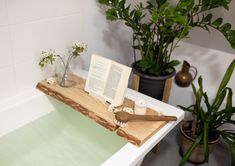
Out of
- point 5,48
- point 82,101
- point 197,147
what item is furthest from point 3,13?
point 197,147

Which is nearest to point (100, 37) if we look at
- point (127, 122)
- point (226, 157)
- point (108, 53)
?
point (108, 53)

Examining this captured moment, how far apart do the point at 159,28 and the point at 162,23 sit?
4 centimetres

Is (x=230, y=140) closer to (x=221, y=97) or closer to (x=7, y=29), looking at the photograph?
(x=221, y=97)

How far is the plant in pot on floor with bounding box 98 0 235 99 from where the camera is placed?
156 cm

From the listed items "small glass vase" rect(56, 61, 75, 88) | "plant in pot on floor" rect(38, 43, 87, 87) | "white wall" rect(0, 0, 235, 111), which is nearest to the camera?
"white wall" rect(0, 0, 235, 111)

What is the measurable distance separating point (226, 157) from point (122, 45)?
1.36 meters

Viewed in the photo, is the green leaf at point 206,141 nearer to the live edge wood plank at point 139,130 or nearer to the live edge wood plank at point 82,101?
the live edge wood plank at point 139,130

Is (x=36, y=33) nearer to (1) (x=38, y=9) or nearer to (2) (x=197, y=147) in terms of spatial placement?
(1) (x=38, y=9)

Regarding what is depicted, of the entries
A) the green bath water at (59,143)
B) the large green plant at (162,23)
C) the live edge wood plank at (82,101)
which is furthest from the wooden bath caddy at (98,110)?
the large green plant at (162,23)

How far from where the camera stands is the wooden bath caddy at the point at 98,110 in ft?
4.27

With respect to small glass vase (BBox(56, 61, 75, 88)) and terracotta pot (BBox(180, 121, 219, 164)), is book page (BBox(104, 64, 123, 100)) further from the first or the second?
terracotta pot (BBox(180, 121, 219, 164))

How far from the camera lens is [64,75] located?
5.71 ft

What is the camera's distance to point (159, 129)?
1386 mm

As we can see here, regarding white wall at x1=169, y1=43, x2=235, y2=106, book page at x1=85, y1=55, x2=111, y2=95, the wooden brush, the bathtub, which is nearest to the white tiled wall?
the bathtub
